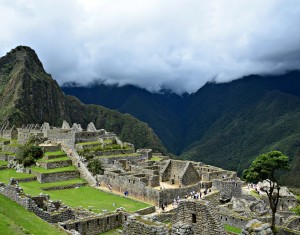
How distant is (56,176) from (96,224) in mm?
22036

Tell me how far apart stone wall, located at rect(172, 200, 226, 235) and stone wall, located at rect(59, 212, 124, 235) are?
252 inches

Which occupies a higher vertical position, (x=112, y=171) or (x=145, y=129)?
(x=145, y=129)

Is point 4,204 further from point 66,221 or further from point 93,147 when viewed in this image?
point 93,147

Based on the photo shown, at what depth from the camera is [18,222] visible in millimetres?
10500

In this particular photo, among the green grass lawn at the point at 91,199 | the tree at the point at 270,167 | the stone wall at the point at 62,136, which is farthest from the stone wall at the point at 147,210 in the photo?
the stone wall at the point at 62,136

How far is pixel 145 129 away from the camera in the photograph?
639 feet

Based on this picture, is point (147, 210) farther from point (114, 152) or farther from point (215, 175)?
point (114, 152)

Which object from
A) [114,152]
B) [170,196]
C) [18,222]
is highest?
[114,152]

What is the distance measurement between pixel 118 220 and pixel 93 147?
88.2 feet

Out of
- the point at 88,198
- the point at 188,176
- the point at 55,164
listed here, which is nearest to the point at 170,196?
the point at 188,176

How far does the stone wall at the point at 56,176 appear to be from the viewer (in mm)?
34769

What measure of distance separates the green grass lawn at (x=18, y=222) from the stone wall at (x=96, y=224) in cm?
172

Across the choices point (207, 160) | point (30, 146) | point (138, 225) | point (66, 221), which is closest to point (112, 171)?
point (30, 146)

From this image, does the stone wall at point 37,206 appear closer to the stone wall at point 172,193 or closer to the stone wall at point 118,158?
the stone wall at point 172,193
